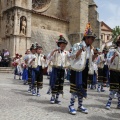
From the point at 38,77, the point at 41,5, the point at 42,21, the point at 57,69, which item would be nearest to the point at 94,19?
the point at 41,5

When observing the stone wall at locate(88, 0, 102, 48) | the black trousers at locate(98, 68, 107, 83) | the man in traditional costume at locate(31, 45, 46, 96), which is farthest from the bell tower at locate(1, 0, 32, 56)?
the man in traditional costume at locate(31, 45, 46, 96)

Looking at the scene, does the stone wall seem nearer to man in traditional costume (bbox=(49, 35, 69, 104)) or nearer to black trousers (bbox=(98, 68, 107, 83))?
black trousers (bbox=(98, 68, 107, 83))

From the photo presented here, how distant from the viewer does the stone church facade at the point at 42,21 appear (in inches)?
817

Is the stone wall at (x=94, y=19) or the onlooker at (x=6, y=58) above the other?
the stone wall at (x=94, y=19)

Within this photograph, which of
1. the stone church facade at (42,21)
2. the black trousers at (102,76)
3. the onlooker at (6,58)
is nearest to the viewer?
the black trousers at (102,76)

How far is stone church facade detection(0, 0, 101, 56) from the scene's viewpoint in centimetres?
2075

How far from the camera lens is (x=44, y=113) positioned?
19.8ft

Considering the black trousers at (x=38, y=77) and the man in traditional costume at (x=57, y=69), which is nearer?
the man in traditional costume at (x=57, y=69)

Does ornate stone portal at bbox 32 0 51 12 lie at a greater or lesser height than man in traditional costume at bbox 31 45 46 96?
greater

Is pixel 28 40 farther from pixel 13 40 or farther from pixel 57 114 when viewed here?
pixel 57 114

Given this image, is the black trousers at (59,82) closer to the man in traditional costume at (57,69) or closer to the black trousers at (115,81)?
the man in traditional costume at (57,69)

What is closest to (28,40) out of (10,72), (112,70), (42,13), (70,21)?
(10,72)

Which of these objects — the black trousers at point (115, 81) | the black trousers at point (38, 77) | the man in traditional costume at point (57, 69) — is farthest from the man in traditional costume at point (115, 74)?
the black trousers at point (38, 77)

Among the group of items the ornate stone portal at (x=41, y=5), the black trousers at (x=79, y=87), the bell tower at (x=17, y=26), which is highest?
the ornate stone portal at (x=41, y=5)
